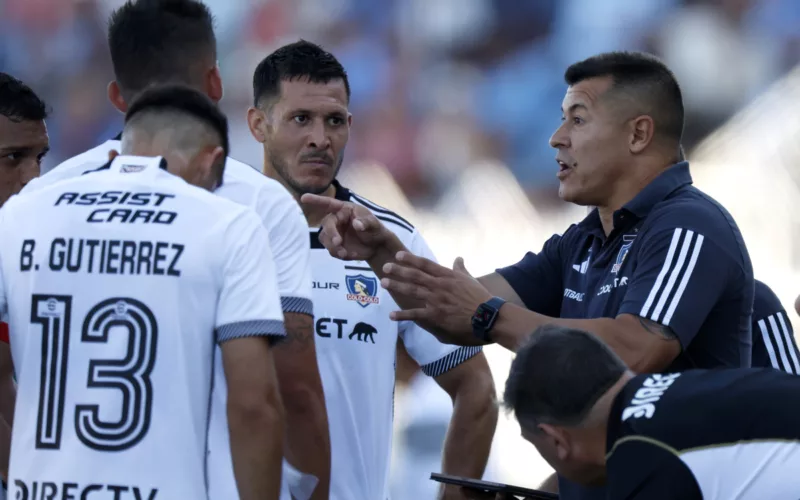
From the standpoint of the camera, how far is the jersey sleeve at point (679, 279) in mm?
2311

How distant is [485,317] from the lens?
239 cm

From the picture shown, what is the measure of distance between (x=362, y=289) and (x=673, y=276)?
0.94 metres

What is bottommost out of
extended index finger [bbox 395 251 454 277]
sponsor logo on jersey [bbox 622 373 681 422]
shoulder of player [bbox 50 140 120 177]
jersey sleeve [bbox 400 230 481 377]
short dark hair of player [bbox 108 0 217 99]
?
sponsor logo on jersey [bbox 622 373 681 422]

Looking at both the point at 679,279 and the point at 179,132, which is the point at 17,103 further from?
the point at 679,279

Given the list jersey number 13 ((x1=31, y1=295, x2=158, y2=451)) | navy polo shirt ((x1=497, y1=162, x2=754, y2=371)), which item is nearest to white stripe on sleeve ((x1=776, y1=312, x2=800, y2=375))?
navy polo shirt ((x1=497, y1=162, x2=754, y2=371))

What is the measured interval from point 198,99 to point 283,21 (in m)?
3.93

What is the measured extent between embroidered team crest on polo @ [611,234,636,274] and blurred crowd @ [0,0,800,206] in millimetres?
2864

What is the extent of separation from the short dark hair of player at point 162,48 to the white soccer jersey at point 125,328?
597 mm

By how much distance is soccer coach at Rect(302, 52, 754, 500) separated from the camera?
7.63 ft

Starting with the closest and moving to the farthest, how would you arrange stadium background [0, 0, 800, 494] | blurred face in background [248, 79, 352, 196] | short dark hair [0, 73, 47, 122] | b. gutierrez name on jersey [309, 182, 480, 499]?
b. gutierrez name on jersey [309, 182, 480, 499] → blurred face in background [248, 79, 352, 196] → short dark hair [0, 73, 47, 122] → stadium background [0, 0, 800, 494]

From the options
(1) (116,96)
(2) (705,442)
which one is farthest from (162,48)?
(2) (705,442)

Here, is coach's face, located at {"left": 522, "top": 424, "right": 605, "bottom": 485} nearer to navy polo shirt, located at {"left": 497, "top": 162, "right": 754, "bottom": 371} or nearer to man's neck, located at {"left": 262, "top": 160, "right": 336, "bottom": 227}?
navy polo shirt, located at {"left": 497, "top": 162, "right": 754, "bottom": 371}

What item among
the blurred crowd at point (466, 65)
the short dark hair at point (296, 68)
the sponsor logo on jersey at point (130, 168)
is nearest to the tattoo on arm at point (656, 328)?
the sponsor logo on jersey at point (130, 168)

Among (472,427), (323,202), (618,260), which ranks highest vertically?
(323,202)
